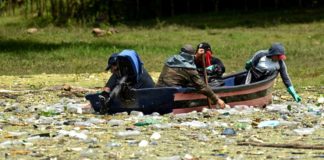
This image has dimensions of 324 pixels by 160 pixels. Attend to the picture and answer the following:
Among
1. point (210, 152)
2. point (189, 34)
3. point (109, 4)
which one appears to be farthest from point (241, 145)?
point (109, 4)

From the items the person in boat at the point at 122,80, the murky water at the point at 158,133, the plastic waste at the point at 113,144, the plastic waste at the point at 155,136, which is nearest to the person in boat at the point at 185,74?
the murky water at the point at 158,133

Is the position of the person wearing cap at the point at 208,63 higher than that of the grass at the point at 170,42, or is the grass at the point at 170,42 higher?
the person wearing cap at the point at 208,63

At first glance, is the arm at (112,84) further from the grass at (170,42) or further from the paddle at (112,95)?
the grass at (170,42)

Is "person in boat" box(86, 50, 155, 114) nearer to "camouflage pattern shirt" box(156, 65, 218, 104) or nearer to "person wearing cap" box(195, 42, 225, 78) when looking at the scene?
"camouflage pattern shirt" box(156, 65, 218, 104)

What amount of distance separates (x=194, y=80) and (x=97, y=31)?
2356cm

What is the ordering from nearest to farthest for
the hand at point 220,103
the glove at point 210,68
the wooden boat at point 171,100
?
1. the wooden boat at point 171,100
2. the hand at point 220,103
3. the glove at point 210,68

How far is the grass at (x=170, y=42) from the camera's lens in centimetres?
2512

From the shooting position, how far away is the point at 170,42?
32938 millimetres

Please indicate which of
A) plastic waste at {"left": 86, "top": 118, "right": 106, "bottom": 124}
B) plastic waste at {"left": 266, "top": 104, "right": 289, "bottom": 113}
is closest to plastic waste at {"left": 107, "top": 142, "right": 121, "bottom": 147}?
plastic waste at {"left": 86, "top": 118, "right": 106, "bottom": 124}

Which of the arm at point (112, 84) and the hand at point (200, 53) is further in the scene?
the hand at point (200, 53)

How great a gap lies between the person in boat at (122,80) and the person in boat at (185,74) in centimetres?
47

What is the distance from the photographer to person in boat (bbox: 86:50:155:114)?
1299 centimetres

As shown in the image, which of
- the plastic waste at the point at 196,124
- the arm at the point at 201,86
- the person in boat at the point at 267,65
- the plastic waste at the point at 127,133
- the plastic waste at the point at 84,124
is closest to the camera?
the plastic waste at the point at 127,133

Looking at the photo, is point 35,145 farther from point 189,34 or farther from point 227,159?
point 189,34
